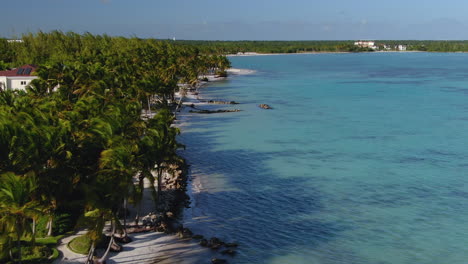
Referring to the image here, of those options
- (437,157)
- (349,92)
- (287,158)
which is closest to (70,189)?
(287,158)

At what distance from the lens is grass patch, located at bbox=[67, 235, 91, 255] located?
27.2 metres

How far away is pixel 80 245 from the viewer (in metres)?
27.5

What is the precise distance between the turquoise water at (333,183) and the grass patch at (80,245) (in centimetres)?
804

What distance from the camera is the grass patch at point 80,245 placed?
1072 inches

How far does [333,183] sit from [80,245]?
2467 centimetres

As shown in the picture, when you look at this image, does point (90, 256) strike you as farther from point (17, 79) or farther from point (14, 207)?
point (17, 79)

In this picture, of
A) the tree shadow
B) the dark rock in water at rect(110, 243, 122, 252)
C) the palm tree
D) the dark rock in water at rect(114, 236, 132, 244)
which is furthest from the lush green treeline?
the tree shadow

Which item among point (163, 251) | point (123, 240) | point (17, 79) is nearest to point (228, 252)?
point (163, 251)

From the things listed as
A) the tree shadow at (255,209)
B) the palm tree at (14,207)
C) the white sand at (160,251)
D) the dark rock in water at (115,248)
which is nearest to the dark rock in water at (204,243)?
the white sand at (160,251)

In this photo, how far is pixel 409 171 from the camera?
4809 cm

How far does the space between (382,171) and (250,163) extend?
538 inches

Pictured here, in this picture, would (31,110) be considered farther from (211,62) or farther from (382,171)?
(211,62)

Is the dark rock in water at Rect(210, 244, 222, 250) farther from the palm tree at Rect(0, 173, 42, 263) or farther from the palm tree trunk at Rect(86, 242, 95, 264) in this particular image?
the palm tree at Rect(0, 173, 42, 263)

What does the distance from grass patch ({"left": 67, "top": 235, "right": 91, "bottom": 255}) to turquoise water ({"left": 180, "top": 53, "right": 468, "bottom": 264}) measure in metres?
8.04
